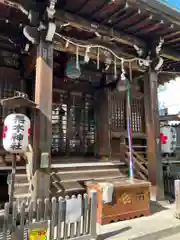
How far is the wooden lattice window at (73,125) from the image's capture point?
9602mm

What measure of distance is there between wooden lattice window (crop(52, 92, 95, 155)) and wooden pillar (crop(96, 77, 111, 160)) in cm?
41

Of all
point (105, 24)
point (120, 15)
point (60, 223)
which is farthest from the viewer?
point (105, 24)

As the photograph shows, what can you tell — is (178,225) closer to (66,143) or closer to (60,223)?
(60,223)

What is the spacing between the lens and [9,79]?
7945 millimetres

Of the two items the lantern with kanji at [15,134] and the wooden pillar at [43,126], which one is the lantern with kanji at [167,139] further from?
the lantern with kanji at [15,134]

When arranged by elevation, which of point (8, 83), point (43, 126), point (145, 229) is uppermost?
point (8, 83)

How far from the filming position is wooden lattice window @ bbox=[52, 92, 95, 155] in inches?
378

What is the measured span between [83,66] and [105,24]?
2.93m

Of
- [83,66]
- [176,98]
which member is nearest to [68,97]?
[83,66]

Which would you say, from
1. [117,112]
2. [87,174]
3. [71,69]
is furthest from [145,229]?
[117,112]

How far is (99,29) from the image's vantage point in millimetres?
6375

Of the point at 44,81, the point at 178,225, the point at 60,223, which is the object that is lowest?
the point at 178,225

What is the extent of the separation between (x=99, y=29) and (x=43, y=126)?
126 inches

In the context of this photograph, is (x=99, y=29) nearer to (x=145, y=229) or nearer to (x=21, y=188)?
(x=21, y=188)
